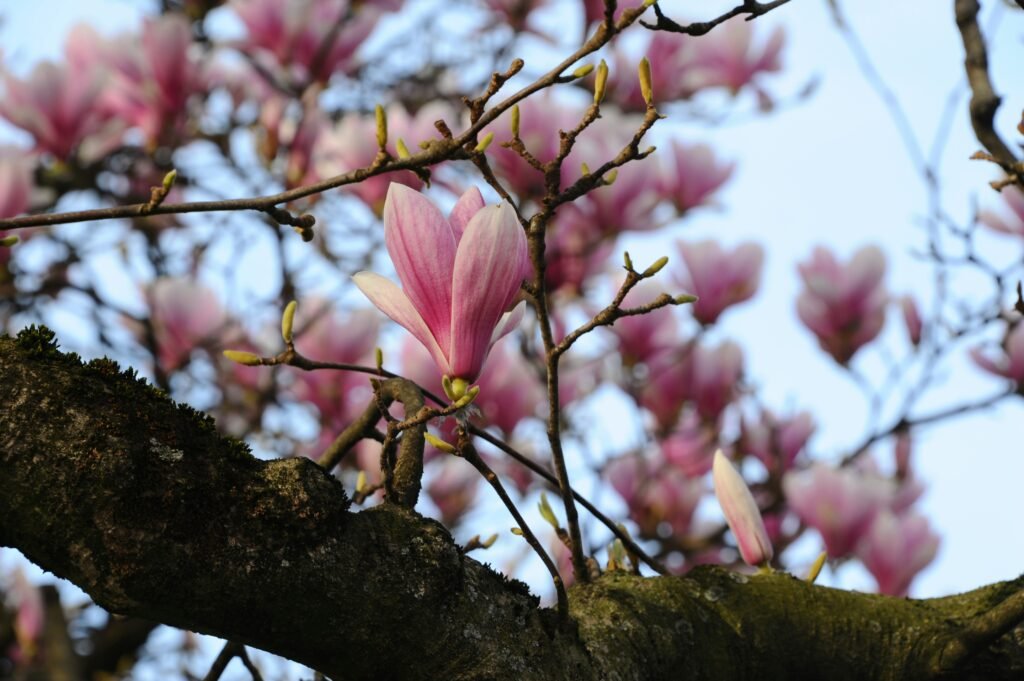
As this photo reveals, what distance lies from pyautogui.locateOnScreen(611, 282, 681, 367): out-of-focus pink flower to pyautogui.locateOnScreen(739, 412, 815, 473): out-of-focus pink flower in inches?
12.0

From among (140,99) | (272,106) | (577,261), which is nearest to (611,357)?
(577,261)

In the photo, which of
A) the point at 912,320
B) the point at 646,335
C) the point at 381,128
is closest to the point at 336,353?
the point at 646,335

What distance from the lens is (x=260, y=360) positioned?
46.9 inches

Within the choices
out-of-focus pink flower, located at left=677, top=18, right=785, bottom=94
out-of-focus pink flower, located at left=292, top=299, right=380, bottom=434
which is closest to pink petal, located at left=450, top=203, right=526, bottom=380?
out-of-focus pink flower, located at left=292, top=299, right=380, bottom=434

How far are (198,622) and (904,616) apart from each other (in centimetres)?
76

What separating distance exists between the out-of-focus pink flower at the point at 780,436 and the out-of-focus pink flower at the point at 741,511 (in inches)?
75.3

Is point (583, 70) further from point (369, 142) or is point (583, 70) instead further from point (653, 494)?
point (653, 494)

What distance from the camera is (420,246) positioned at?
1.05 meters

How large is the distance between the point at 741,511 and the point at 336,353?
1.86m

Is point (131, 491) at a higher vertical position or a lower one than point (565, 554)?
lower

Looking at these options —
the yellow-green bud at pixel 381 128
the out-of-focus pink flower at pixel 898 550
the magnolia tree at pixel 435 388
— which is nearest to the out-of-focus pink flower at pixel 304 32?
the magnolia tree at pixel 435 388

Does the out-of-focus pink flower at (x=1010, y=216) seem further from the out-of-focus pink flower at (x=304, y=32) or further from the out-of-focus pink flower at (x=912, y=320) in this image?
the out-of-focus pink flower at (x=304, y=32)

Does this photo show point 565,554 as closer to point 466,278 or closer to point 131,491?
point 466,278

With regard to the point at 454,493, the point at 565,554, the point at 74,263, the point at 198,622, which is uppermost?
the point at 74,263
